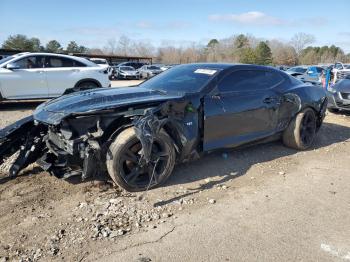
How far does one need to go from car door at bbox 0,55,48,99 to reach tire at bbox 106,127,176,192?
663 centimetres

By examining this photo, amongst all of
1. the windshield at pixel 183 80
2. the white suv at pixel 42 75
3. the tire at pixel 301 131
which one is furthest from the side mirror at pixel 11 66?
the tire at pixel 301 131

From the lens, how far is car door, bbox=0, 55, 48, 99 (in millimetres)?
9391

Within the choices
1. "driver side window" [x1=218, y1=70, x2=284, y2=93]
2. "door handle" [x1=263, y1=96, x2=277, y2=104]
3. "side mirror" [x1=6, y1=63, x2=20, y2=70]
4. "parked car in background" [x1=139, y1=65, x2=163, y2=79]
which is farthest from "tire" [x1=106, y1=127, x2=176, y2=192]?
"parked car in background" [x1=139, y1=65, x2=163, y2=79]

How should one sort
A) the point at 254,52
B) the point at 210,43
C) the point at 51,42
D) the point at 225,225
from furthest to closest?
1. the point at 210,43
2. the point at 51,42
3. the point at 254,52
4. the point at 225,225

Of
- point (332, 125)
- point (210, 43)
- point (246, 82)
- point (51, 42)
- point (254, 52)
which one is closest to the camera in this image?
point (246, 82)

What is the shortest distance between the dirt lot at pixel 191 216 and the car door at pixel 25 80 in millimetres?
5386

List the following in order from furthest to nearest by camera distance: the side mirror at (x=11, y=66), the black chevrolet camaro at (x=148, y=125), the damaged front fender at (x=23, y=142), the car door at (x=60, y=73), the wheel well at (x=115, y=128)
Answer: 1. the car door at (x=60, y=73)
2. the side mirror at (x=11, y=66)
3. the damaged front fender at (x=23, y=142)
4. the wheel well at (x=115, y=128)
5. the black chevrolet camaro at (x=148, y=125)

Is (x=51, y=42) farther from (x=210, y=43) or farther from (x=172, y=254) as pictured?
(x=172, y=254)

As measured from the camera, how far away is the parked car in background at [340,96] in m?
9.84

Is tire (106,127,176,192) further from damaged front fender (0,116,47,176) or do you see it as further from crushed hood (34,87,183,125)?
damaged front fender (0,116,47,176)

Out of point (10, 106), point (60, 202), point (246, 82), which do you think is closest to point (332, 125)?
point (246, 82)

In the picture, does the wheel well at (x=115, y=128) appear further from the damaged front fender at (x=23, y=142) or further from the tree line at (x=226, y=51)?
the tree line at (x=226, y=51)

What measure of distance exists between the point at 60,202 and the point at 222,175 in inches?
85.6

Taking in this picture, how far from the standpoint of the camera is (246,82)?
5262mm
